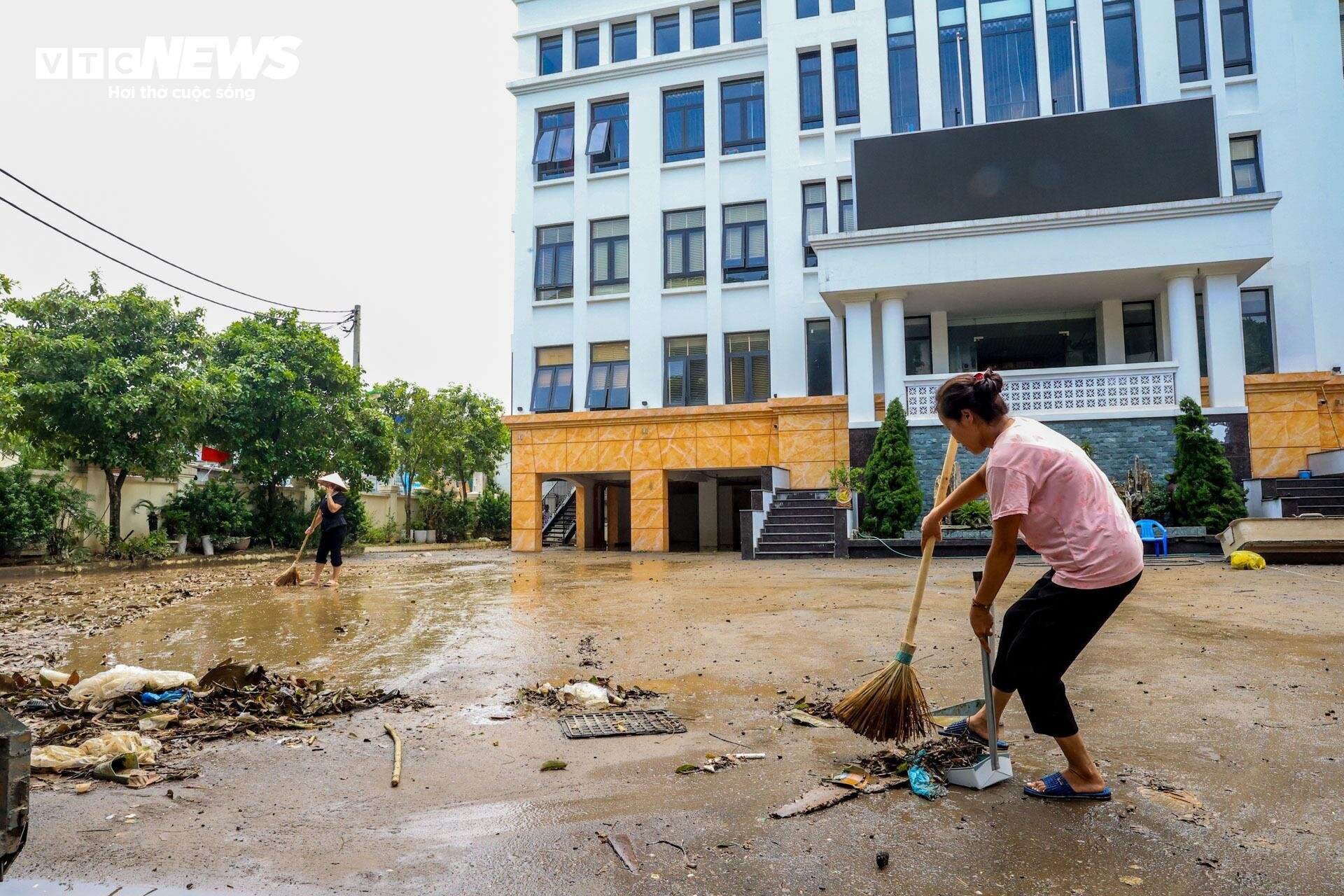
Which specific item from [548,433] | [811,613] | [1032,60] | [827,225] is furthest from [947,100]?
[811,613]

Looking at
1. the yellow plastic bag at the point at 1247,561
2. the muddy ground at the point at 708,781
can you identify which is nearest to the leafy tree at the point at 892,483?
the yellow plastic bag at the point at 1247,561

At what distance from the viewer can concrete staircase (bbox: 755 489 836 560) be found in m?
16.4

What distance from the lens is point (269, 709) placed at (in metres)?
4.66

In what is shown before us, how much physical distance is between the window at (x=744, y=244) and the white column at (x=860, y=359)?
414cm

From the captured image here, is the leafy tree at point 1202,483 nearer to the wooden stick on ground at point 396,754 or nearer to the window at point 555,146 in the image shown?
the wooden stick on ground at point 396,754

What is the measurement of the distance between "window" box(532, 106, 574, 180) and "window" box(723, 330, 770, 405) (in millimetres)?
7356

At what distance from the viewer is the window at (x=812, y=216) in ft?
70.8

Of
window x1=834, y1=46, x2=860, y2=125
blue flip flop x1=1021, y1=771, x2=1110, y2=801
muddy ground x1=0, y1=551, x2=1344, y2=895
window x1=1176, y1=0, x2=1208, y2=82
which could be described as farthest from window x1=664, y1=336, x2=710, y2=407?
blue flip flop x1=1021, y1=771, x2=1110, y2=801

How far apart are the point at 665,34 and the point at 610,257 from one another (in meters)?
6.78

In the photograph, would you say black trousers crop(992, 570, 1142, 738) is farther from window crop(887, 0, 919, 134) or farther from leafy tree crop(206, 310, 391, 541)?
window crop(887, 0, 919, 134)

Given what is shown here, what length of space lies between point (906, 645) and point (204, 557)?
1982 cm

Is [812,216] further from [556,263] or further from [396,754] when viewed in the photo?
[396,754]

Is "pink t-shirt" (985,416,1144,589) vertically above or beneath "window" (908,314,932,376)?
beneath

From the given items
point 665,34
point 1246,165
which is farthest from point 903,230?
point 665,34
